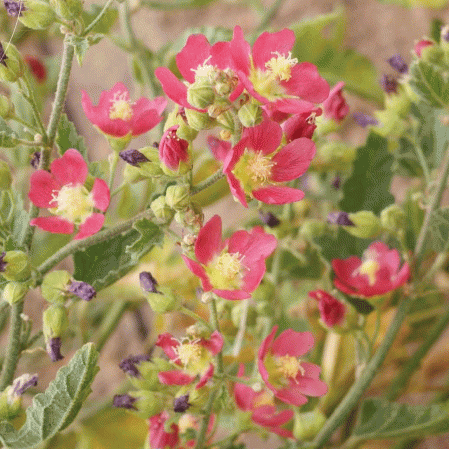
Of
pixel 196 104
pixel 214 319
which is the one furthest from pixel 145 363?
pixel 196 104

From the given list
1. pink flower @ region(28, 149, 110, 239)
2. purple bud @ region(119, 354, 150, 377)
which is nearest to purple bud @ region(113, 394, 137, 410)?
purple bud @ region(119, 354, 150, 377)

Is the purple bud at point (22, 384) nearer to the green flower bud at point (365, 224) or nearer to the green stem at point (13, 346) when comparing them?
the green stem at point (13, 346)

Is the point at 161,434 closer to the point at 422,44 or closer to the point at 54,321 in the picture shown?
the point at 54,321

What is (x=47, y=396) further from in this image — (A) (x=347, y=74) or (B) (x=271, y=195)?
(A) (x=347, y=74)

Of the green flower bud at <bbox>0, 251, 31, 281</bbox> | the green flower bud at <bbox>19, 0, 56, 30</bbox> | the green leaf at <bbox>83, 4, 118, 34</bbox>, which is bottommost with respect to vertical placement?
the green flower bud at <bbox>0, 251, 31, 281</bbox>

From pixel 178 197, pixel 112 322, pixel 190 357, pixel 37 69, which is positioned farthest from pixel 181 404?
pixel 37 69

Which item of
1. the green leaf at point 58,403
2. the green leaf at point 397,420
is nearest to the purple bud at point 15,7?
the green leaf at point 58,403

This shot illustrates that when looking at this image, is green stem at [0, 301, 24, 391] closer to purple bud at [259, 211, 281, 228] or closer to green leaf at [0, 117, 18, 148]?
green leaf at [0, 117, 18, 148]
